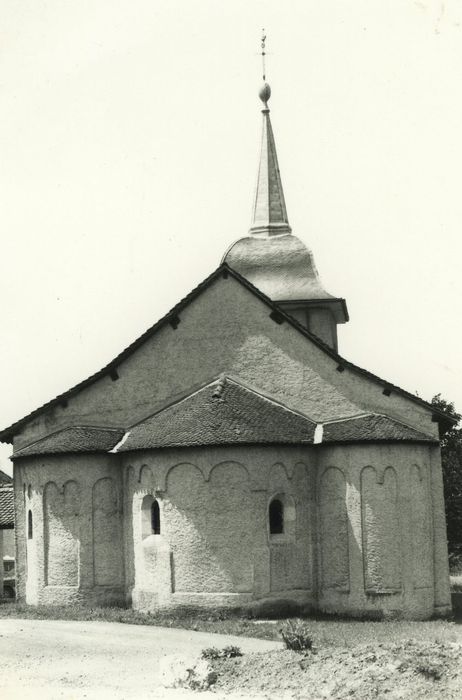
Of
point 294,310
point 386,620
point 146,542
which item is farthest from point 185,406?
point 294,310

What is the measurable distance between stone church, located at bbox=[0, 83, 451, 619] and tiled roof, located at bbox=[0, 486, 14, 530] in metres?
8.83

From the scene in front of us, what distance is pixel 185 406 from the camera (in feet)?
99.7

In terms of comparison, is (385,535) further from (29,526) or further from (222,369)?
(29,526)

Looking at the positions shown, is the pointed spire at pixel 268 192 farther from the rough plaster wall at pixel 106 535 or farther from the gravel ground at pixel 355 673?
the gravel ground at pixel 355 673

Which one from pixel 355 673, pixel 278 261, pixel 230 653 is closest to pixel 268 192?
pixel 278 261

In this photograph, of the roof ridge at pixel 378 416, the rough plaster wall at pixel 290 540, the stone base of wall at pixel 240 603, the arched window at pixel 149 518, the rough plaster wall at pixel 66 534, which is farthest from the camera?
the rough plaster wall at pixel 66 534

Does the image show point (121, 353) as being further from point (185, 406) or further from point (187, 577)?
point (187, 577)

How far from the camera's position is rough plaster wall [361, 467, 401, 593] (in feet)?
94.6

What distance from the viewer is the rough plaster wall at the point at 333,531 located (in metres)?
29.2

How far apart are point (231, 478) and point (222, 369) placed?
4381mm

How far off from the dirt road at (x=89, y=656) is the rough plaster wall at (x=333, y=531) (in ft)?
17.7

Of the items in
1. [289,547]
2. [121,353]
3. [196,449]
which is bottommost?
[289,547]

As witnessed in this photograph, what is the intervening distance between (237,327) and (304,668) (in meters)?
15.7

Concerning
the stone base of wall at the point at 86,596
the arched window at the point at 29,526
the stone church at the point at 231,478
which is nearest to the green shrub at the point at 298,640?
the stone church at the point at 231,478
